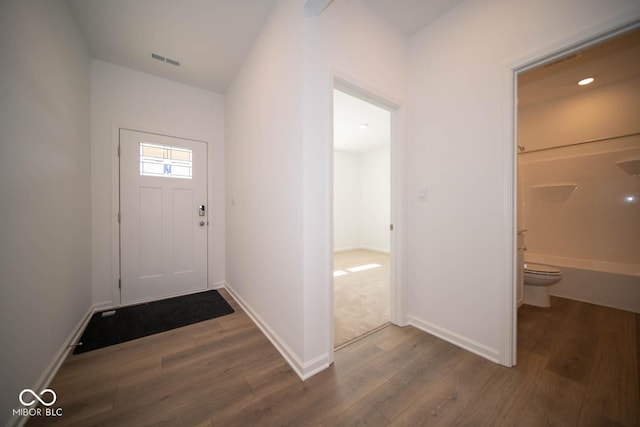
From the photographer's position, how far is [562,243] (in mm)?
3141

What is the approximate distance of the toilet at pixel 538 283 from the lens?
2402mm

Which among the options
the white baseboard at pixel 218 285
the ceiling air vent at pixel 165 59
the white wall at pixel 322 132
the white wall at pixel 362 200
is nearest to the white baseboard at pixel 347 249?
the white wall at pixel 362 200

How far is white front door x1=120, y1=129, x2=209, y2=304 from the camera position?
8.62 feet

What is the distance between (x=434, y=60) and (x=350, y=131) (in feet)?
9.03

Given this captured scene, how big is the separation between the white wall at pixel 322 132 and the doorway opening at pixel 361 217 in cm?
24

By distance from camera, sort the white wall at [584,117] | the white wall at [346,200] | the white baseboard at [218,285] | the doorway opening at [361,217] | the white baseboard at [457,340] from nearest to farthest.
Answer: the white baseboard at [457,340]
the doorway opening at [361,217]
the white wall at [584,117]
the white baseboard at [218,285]
the white wall at [346,200]

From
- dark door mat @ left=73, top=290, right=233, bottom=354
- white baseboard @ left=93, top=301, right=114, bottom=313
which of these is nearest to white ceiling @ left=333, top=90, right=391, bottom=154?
dark door mat @ left=73, top=290, right=233, bottom=354

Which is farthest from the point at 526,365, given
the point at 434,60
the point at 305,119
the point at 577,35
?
the point at 434,60

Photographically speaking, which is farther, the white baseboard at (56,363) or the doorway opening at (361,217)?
the doorway opening at (361,217)

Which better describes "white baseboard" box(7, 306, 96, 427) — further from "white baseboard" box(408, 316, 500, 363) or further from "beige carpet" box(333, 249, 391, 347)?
"white baseboard" box(408, 316, 500, 363)

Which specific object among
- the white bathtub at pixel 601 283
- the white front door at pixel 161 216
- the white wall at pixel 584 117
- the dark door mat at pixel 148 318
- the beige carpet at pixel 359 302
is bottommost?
the dark door mat at pixel 148 318

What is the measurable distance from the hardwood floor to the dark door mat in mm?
161

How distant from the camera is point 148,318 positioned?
229 cm

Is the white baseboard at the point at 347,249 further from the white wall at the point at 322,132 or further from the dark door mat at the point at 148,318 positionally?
the white wall at the point at 322,132
